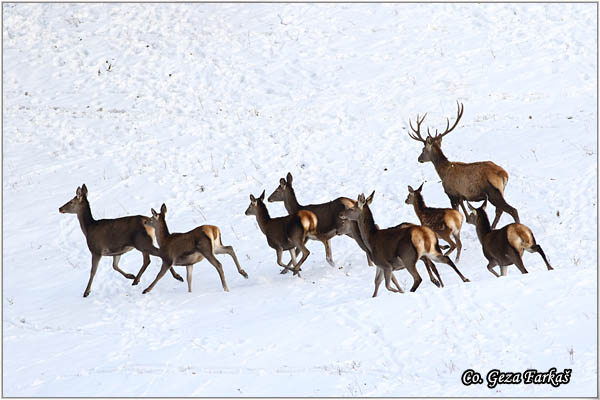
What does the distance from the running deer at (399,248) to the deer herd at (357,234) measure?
13 mm

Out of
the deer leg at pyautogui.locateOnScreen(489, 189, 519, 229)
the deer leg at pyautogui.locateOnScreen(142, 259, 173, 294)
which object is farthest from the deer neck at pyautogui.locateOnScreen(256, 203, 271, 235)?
the deer leg at pyautogui.locateOnScreen(489, 189, 519, 229)

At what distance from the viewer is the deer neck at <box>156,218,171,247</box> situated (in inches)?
→ 508

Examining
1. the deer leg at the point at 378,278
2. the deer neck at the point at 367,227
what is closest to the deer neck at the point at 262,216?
the deer neck at the point at 367,227

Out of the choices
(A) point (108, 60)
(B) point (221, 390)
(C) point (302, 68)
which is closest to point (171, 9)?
(A) point (108, 60)

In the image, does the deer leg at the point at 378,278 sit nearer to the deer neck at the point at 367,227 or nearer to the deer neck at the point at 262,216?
the deer neck at the point at 367,227

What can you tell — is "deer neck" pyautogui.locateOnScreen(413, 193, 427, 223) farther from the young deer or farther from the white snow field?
the white snow field

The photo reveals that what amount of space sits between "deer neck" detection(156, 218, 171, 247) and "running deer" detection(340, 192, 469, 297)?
127 inches

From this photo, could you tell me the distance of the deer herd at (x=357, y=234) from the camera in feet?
36.7

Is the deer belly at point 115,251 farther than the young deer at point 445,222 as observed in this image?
Yes

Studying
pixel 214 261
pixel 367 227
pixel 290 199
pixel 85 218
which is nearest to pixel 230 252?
pixel 214 261

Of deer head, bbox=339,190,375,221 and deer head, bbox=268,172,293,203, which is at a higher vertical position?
deer head, bbox=268,172,293,203

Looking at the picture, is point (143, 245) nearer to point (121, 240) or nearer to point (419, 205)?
point (121, 240)

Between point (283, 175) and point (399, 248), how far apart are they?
687 centimetres

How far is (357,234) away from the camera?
1230 centimetres
